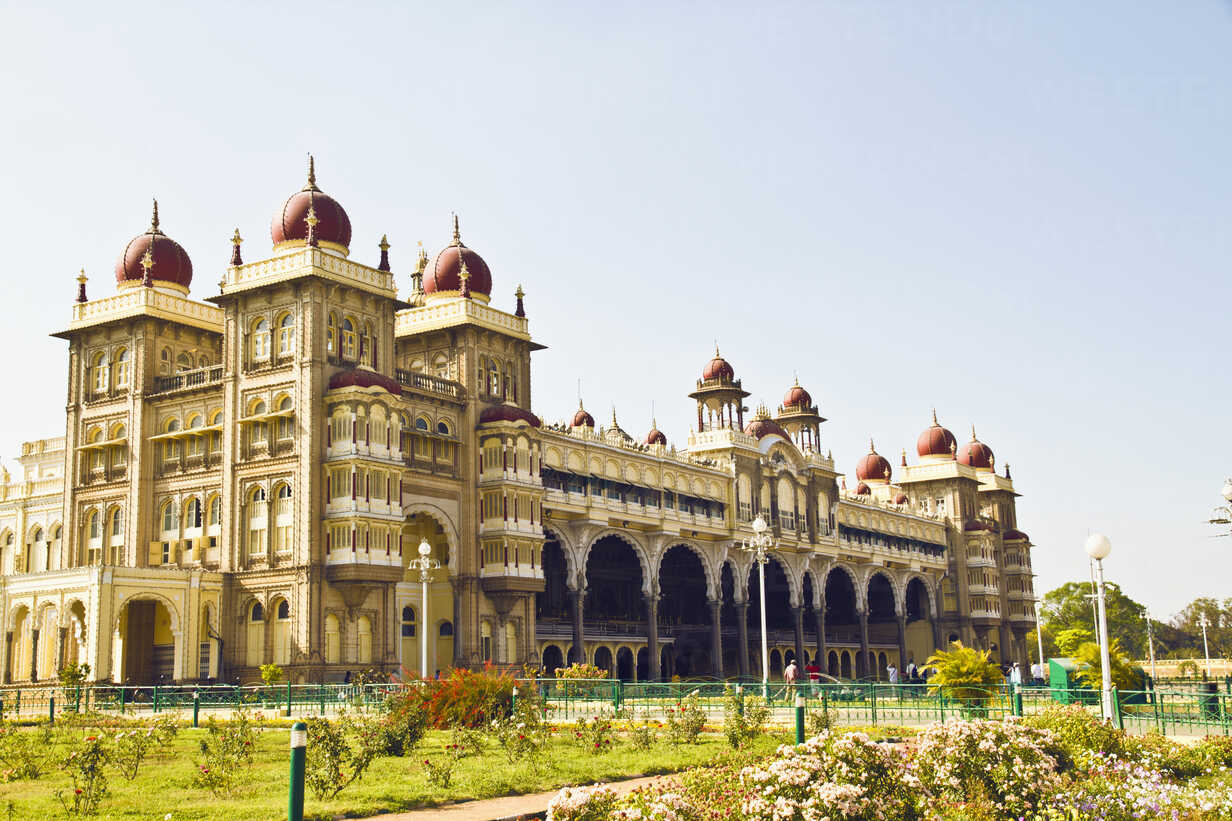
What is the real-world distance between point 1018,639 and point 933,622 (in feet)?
35.3

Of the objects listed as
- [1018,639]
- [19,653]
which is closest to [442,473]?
[19,653]

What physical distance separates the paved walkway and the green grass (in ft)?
1.04

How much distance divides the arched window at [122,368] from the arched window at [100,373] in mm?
467

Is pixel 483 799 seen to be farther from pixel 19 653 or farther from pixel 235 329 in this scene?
pixel 19 653

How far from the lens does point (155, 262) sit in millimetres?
55562

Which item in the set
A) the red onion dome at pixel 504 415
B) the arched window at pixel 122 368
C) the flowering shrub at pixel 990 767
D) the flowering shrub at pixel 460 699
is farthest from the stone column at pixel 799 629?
the flowering shrub at pixel 990 767

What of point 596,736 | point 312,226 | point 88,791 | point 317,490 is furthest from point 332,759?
point 312,226

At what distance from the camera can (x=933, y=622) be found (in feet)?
305

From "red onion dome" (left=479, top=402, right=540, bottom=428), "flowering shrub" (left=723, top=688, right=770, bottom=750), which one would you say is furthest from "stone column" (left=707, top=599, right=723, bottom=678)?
"flowering shrub" (left=723, top=688, right=770, bottom=750)

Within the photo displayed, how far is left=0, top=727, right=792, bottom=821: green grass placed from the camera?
1700 centimetres

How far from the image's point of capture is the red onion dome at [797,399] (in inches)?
3396

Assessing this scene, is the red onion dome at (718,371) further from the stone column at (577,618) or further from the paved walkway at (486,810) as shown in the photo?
the paved walkway at (486,810)

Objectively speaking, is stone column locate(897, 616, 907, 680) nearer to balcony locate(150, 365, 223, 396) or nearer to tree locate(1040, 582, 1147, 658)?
tree locate(1040, 582, 1147, 658)

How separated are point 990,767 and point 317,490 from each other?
118 ft
